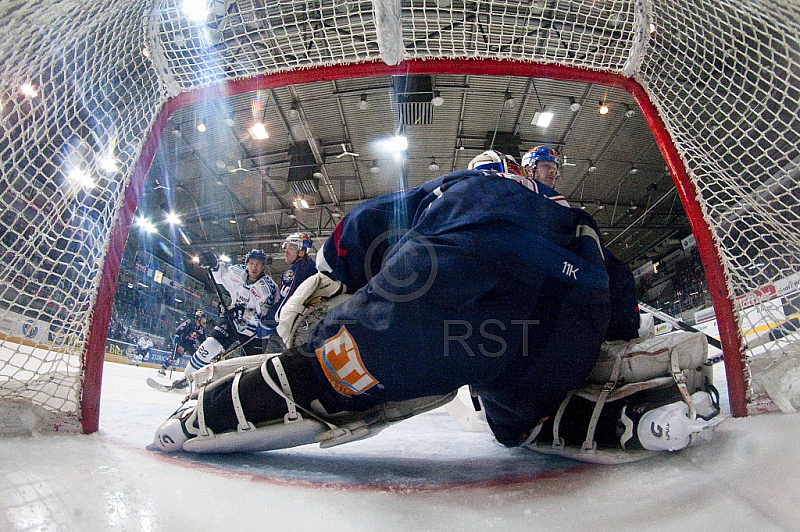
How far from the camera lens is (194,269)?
700 inches

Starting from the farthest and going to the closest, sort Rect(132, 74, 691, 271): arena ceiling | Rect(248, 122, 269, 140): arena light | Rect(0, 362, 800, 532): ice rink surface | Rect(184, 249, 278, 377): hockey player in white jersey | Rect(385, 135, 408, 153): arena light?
Rect(385, 135, 408, 153): arena light
Rect(248, 122, 269, 140): arena light
Rect(132, 74, 691, 271): arena ceiling
Rect(184, 249, 278, 377): hockey player in white jersey
Rect(0, 362, 800, 532): ice rink surface

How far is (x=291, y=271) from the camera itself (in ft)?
11.2

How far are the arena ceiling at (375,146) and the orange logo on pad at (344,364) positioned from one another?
5.47 m

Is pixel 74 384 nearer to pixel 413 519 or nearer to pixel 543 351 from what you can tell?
pixel 413 519

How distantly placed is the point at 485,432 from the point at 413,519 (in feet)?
3.66

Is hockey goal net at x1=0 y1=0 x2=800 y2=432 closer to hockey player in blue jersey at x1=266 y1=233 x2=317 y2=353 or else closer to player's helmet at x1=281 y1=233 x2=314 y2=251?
hockey player in blue jersey at x1=266 y1=233 x2=317 y2=353

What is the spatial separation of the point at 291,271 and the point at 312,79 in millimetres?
2036

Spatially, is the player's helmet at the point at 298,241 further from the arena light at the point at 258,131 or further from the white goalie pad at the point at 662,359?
the arena light at the point at 258,131

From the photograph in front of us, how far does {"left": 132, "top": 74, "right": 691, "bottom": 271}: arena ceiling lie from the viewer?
687 centimetres

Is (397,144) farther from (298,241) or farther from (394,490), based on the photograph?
(394,490)

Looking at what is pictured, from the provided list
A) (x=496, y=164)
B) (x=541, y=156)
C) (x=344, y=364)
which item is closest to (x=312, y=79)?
(x=496, y=164)

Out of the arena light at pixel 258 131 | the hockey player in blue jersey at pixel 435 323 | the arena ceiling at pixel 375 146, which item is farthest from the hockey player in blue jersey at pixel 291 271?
the arena light at pixel 258 131

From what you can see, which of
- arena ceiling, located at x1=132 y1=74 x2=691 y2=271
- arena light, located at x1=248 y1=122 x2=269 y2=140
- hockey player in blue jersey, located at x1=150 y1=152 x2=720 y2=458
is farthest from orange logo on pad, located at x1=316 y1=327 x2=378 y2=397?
arena light, located at x1=248 y1=122 x2=269 y2=140

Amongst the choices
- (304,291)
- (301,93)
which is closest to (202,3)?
(304,291)
